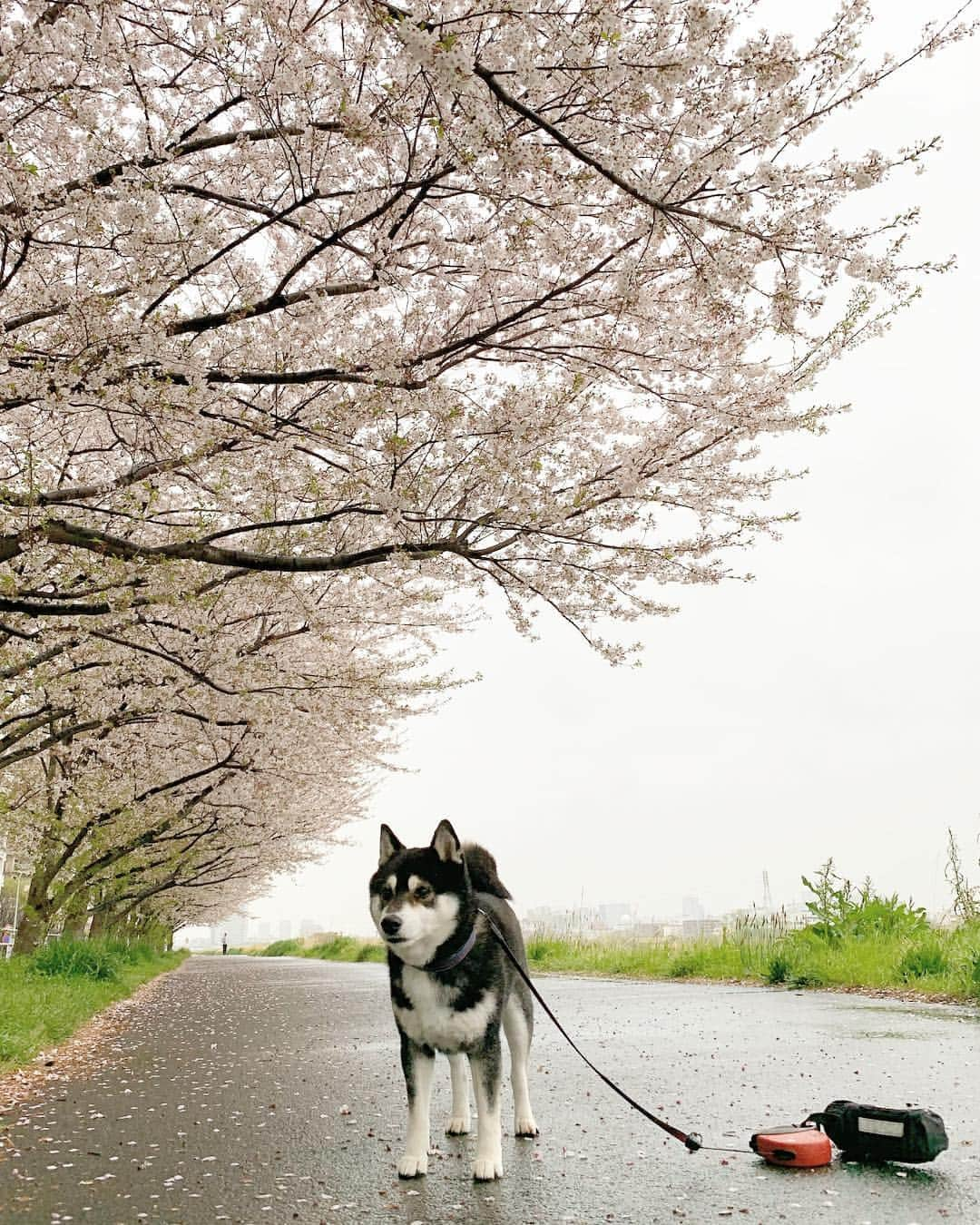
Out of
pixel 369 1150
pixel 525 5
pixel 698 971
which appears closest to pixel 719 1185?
pixel 369 1150

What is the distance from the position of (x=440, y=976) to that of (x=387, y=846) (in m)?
0.61

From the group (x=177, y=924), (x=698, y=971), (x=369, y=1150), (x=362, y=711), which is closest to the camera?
(x=369, y=1150)

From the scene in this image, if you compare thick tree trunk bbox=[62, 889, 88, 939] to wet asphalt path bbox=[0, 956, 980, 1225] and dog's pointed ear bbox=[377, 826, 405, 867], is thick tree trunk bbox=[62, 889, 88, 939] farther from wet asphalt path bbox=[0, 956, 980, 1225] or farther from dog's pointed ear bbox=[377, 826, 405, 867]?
dog's pointed ear bbox=[377, 826, 405, 867]

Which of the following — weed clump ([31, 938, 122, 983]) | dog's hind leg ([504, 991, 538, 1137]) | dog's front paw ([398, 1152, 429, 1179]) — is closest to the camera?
dog's front paw ([398, 1152, 429, 1179])

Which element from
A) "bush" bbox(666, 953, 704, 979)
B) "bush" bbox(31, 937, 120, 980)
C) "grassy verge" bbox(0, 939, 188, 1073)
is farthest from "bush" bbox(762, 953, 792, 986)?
"bush" bbox(31, 937, 120, 980)

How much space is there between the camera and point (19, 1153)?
472 centimetres

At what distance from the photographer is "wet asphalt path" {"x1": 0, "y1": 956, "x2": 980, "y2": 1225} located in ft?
11.9

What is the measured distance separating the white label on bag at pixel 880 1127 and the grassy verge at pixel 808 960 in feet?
26.0

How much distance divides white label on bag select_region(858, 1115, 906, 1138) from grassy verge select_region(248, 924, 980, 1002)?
7931 mm

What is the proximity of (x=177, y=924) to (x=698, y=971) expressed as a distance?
46.8m

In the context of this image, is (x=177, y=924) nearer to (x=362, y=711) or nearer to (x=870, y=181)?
(x=362, y=711)

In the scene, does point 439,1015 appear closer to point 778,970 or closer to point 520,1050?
point 520,1050

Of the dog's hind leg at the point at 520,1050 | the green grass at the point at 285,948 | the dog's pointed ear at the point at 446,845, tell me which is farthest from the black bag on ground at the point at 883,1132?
the green grass at the point at 285,948

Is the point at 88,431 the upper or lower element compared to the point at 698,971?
upper
